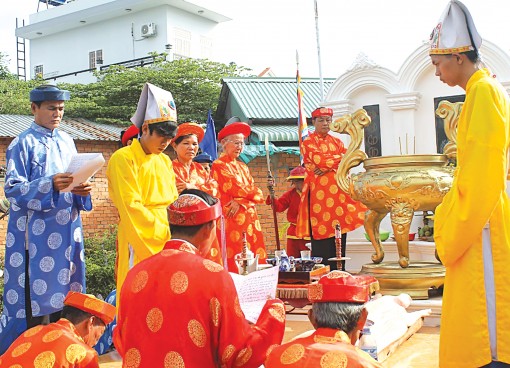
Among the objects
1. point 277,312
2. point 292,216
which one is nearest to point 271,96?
point 292,216

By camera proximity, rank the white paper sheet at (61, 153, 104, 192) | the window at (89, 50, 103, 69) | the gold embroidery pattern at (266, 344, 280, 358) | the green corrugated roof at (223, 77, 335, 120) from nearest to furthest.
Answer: the gold embroidery pattern at (266, 344, 280, 358) → the white paper sheet at (61, 153, 104, 192) → the green corrugated roof at (223, 77, 335, 120) → the window at (89, 50, 103, 69)

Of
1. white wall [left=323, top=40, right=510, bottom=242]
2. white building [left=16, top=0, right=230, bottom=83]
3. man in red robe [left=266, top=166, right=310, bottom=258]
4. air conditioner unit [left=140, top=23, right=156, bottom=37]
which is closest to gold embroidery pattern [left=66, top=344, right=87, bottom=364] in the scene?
white wall [left=323, top=40, right=510, bottom=242]

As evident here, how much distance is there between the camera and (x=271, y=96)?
16641 millimetres

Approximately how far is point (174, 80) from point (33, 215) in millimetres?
16321

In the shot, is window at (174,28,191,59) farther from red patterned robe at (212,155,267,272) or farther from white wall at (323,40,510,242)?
red patterned robe at (212,155,267,272)

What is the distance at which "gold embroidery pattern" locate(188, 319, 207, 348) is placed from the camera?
231 centimetres

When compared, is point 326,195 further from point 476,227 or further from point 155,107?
point 476,227

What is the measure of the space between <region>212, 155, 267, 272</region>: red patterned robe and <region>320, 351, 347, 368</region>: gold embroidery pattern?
4.67 metres

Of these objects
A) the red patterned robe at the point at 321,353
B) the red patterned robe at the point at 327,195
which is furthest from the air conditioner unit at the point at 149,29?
the red patterned robe at the point at 321,353

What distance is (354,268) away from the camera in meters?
7.92

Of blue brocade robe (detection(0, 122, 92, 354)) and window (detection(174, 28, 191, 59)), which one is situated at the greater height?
window (detection(174, 28, 191, 59))

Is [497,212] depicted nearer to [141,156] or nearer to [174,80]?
[141,156]

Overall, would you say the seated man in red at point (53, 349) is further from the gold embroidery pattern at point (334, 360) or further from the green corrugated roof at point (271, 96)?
the green corrugated roof at point (271, 96)

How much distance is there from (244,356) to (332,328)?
0.33 m
